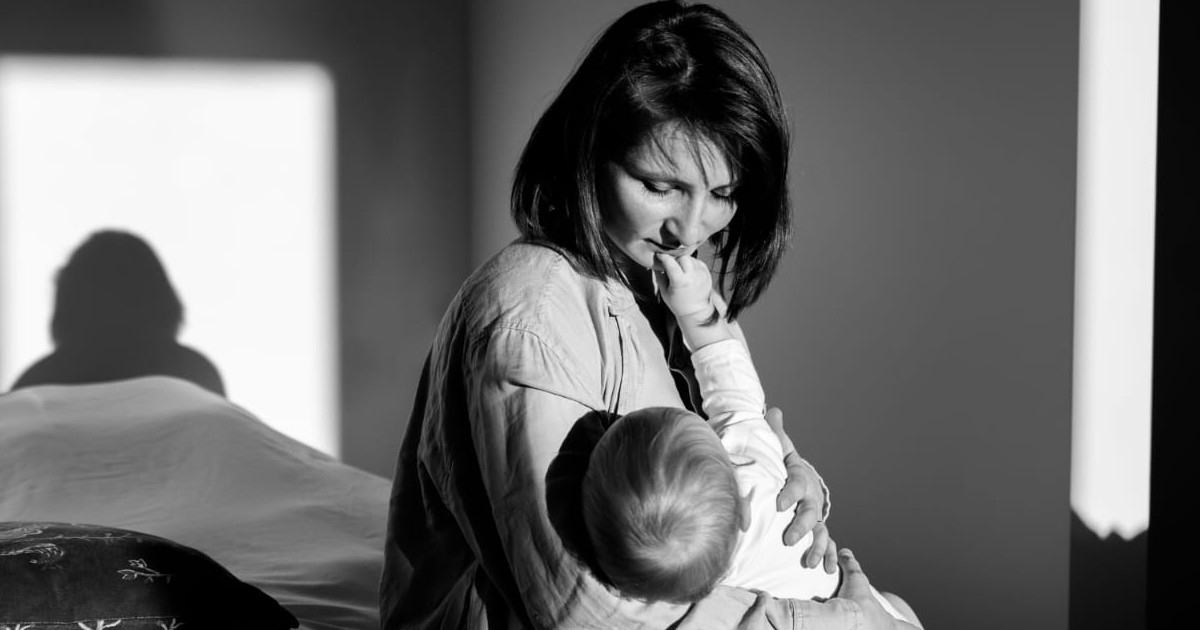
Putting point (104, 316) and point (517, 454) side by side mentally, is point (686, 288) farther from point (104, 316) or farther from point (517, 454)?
point (104, 316)

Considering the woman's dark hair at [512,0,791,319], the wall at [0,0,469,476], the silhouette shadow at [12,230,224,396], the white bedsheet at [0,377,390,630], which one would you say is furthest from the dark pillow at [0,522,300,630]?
the wall at [0,0,469,476]

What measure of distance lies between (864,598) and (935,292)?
34.2 inches

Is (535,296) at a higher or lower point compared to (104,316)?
higher

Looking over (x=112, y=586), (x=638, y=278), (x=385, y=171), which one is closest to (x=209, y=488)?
(x=112, y=586)

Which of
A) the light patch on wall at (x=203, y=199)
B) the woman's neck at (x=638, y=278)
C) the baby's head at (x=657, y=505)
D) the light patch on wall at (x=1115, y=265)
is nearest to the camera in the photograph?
the baby's head at (x=657, y=505)

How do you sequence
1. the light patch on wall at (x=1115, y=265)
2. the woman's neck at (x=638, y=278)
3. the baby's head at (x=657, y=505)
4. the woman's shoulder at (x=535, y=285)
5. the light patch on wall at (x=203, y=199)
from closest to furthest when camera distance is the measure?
the baby's head at (x=657, y=505), the woman's shoulder at (x=535, y=285), the woman's neck at (x=638, y=278), the light patch on wall at (x=1115, y=265), the light patch on wall at (x=203, y=199)

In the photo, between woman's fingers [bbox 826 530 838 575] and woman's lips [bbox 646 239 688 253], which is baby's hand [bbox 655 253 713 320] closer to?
woman's lips [bbox 646 239 688 253]

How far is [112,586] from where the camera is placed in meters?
1.48

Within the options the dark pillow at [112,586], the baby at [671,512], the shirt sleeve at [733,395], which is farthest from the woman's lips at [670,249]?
the dark pillow at [112,586]

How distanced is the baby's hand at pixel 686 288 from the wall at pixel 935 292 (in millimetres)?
738

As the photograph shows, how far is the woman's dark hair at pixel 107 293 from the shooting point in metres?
Result: 3.55

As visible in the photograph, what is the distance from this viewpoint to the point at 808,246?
8.03 ft

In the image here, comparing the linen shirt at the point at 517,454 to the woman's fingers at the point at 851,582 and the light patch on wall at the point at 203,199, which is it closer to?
the woman's fingers at the point at 851,582

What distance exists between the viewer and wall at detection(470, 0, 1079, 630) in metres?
1.91
